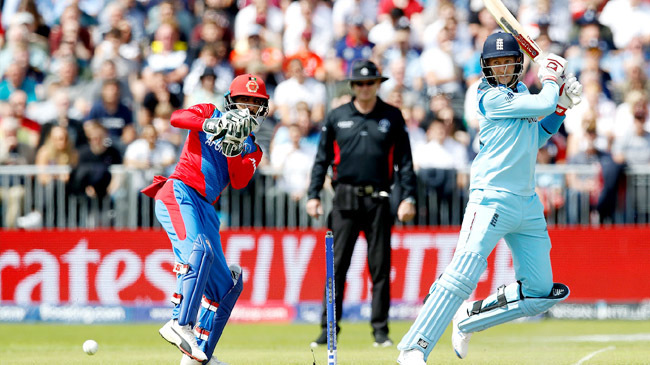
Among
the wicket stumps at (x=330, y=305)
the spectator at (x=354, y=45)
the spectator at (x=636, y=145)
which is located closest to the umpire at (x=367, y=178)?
the wicket stumps at (x=330, y=305)

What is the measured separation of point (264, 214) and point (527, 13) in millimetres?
6500

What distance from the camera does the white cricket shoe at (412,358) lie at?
8.81 metres

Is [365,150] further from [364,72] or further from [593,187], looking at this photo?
[593,187]

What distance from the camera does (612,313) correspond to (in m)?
16.7

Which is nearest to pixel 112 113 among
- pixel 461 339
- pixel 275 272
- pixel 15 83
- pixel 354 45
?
pixel 15 83

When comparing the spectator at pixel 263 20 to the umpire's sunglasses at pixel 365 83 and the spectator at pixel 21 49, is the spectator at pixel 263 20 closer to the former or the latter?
the spectator at pixel 21 49

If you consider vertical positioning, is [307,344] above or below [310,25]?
below

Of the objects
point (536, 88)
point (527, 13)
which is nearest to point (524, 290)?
point (536, 88)

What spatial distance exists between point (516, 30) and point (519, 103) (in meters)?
0.94

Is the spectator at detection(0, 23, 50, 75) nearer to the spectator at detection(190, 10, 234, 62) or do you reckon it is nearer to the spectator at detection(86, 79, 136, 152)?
the spectator at detection(86, 79, 136, 152)

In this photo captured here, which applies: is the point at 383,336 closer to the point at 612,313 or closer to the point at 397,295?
the point at 397,295

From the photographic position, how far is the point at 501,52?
Result: 9164 mm

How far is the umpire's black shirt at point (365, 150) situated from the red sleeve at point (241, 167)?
300 cm

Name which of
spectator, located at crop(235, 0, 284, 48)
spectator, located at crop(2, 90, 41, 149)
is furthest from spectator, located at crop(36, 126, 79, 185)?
spectator, located at crop(235, 0, 284, 48)
